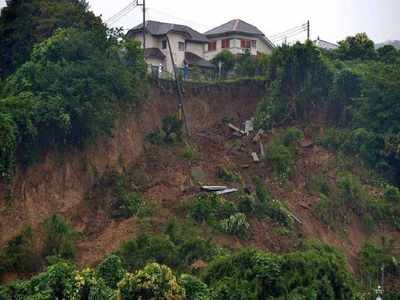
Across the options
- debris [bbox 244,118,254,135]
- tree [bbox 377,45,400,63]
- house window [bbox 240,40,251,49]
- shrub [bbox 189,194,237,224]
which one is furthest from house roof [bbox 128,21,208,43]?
shrub [bbox 189,194,237,224]

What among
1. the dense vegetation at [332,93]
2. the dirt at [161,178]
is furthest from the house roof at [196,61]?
the dense vegetation at [332,93]

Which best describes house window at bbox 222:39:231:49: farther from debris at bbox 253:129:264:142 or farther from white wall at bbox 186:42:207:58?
debris at bbox 253:129:264:142

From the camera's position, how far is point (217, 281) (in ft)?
70.4

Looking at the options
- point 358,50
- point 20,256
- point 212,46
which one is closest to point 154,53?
point 212,46

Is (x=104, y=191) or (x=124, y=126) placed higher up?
(x=124, y=126)

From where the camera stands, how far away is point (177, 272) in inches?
924

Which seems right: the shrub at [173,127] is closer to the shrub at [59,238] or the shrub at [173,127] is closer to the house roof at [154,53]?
the house roof at [154,53]

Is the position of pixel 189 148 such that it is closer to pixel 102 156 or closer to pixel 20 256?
pixel 102 156

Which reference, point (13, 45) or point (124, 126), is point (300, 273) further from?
point (13, 45)

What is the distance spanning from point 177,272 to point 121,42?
11029 mm

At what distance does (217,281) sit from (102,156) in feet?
28.0

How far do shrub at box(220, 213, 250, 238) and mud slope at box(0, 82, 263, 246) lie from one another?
4753 millimetres

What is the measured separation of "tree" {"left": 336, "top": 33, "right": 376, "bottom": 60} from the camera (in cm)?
3697

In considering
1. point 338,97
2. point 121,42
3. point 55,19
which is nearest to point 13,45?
point 55,19
